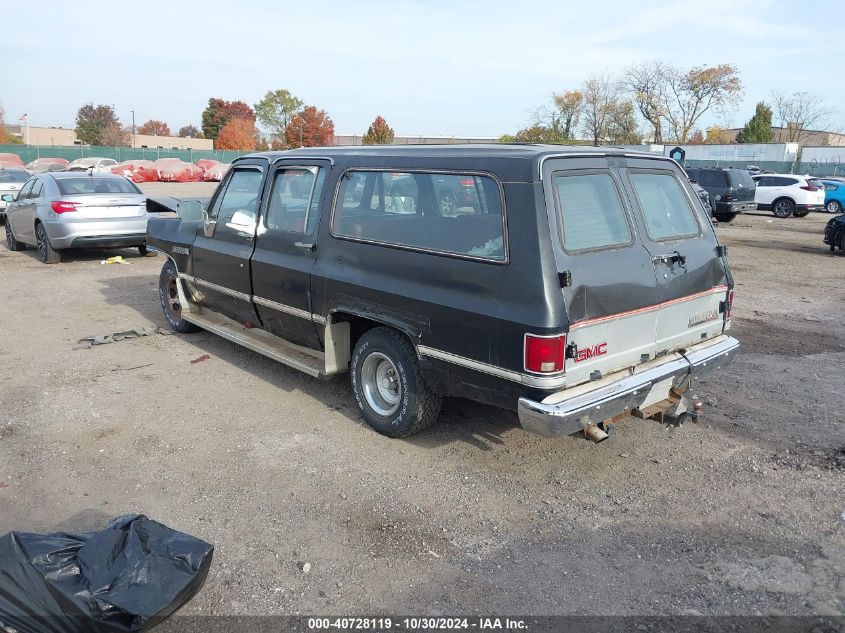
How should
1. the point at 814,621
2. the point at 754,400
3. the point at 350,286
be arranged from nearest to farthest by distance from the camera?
the point at 814,621 → the point at 350,286 → the point at 754,400

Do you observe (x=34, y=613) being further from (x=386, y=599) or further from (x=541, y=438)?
(x=541, y=438)

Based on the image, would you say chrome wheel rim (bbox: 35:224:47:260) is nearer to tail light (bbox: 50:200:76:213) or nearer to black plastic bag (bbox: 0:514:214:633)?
tail light (bbox: 50:200:76:213)

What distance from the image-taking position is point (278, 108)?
8506 centimetres

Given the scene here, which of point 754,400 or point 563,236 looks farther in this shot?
point 754,400

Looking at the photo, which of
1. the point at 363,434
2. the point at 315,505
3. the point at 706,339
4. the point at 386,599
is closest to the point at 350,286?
the point at 363,434

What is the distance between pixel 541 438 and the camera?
16.3ft

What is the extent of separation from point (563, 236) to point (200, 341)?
4.82 metres

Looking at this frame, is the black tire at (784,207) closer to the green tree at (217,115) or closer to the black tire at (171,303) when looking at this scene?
the black tire at (171,303)

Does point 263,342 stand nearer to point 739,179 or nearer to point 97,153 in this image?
point 739,179

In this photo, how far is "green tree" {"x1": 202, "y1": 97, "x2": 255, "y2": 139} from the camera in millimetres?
96625

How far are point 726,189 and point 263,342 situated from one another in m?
21.3

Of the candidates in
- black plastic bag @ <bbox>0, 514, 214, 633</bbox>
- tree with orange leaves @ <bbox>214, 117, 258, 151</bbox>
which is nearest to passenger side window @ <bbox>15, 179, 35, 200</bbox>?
black plastic bag @ <bbox>0, 514, 214, 633</bbox>

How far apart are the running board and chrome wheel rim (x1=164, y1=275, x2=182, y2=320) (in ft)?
1.34

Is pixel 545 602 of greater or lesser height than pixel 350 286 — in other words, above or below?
below
